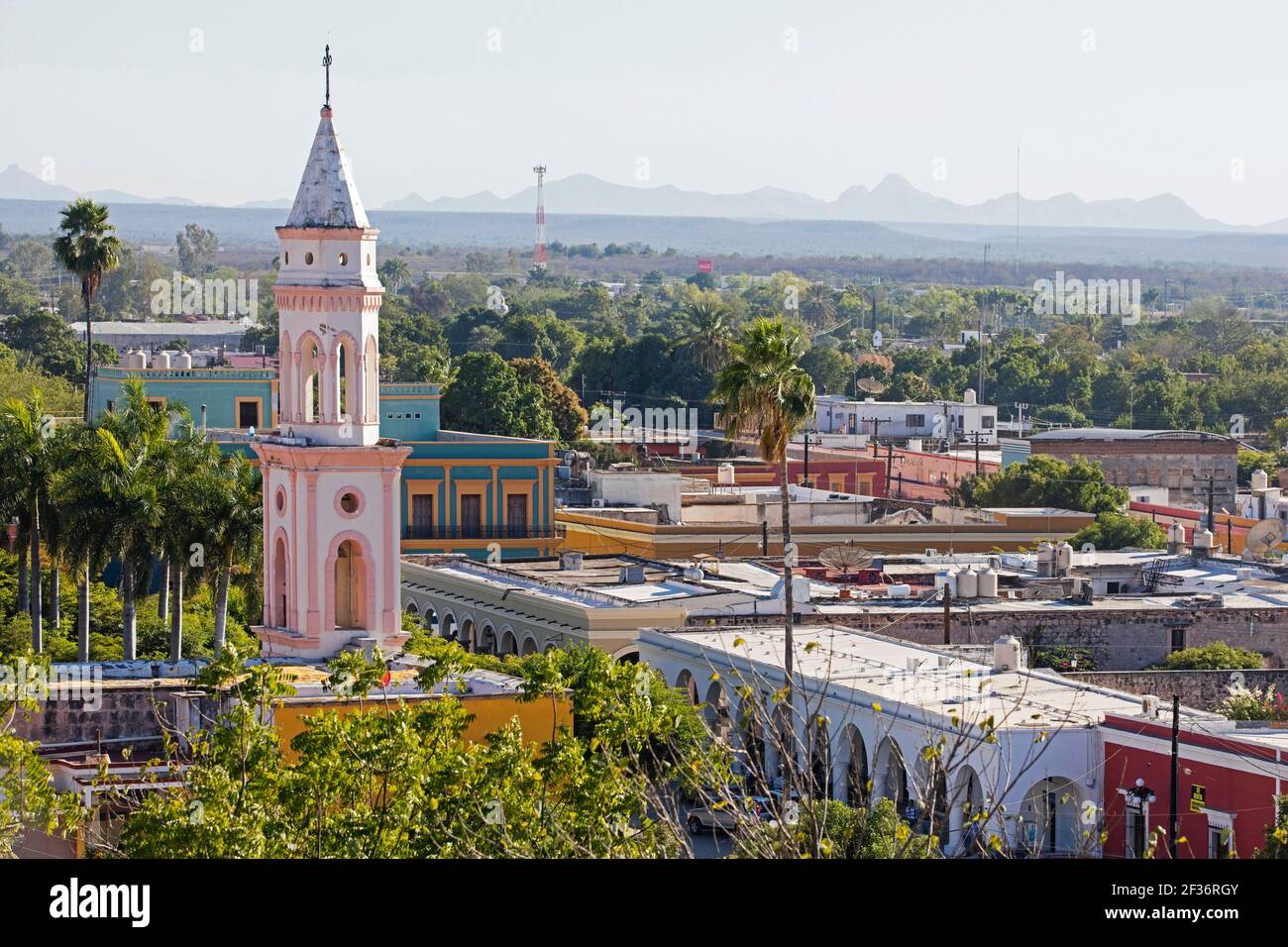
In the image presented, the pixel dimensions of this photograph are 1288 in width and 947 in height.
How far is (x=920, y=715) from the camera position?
3195cm

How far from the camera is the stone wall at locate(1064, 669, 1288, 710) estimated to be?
38344 mm

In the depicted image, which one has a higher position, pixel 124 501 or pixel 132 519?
pixel 124 501

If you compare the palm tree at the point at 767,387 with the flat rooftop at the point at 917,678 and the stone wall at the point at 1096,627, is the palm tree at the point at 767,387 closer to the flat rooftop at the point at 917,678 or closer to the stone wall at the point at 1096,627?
the flat rooftop at the point at 917,678

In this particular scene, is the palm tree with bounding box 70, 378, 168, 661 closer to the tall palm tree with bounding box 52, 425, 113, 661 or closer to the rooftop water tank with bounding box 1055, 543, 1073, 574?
the tall palm tree with bounding box 52, 425, 113, 661

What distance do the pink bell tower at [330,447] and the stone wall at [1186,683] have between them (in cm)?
1111

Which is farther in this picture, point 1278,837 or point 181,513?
point 181,513

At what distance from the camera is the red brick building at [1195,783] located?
90.7 ft

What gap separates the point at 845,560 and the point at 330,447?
21070mm

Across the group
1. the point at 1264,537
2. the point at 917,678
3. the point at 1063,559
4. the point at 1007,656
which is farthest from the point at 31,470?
the point at 1264,537

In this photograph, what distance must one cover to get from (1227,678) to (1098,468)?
46.7 metres

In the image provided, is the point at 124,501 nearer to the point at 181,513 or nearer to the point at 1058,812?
the point at 181,513

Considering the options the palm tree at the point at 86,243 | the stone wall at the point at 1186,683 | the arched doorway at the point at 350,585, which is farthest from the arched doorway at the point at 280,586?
the palm tree at the point at 86,243

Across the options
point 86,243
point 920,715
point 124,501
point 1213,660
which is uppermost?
point 86,243
